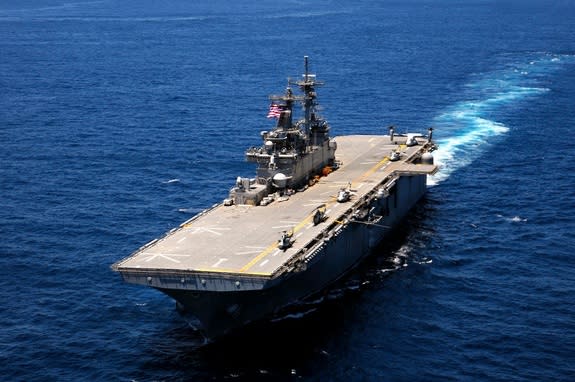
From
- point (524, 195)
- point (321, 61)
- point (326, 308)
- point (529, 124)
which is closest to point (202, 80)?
point (321, 61)

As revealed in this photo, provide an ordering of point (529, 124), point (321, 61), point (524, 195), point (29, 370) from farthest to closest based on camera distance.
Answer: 1. point (321, 61)
2. point (529, 124)
3. point (524, 195)
4. point (29, 370)

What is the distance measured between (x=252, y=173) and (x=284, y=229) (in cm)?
2654

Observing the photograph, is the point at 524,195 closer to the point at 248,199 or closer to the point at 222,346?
the point at 248,199

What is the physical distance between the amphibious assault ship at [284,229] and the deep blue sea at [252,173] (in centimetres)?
179

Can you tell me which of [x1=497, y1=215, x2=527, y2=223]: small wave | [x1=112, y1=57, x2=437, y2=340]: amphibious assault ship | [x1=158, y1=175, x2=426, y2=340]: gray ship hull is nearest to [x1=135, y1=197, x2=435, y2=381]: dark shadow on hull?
[x1=158, y1=175, x2=426, y2=340]: gray ship hull

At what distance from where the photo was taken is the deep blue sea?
42.7 m

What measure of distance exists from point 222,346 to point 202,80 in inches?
3256

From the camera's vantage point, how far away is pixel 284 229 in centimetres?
4916

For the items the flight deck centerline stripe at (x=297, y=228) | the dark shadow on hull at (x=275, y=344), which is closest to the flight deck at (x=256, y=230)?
the flight deck centerline stripe at (x=297, y=228)

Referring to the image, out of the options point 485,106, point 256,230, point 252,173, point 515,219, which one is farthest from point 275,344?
point 485,106

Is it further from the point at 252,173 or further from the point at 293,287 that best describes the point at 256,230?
the point at 252,173

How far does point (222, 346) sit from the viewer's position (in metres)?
43.6

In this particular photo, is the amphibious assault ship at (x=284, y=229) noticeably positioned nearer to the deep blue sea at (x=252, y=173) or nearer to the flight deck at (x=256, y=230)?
the flight deck at (x=256, y=230)

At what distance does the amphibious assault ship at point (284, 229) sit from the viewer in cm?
4253
